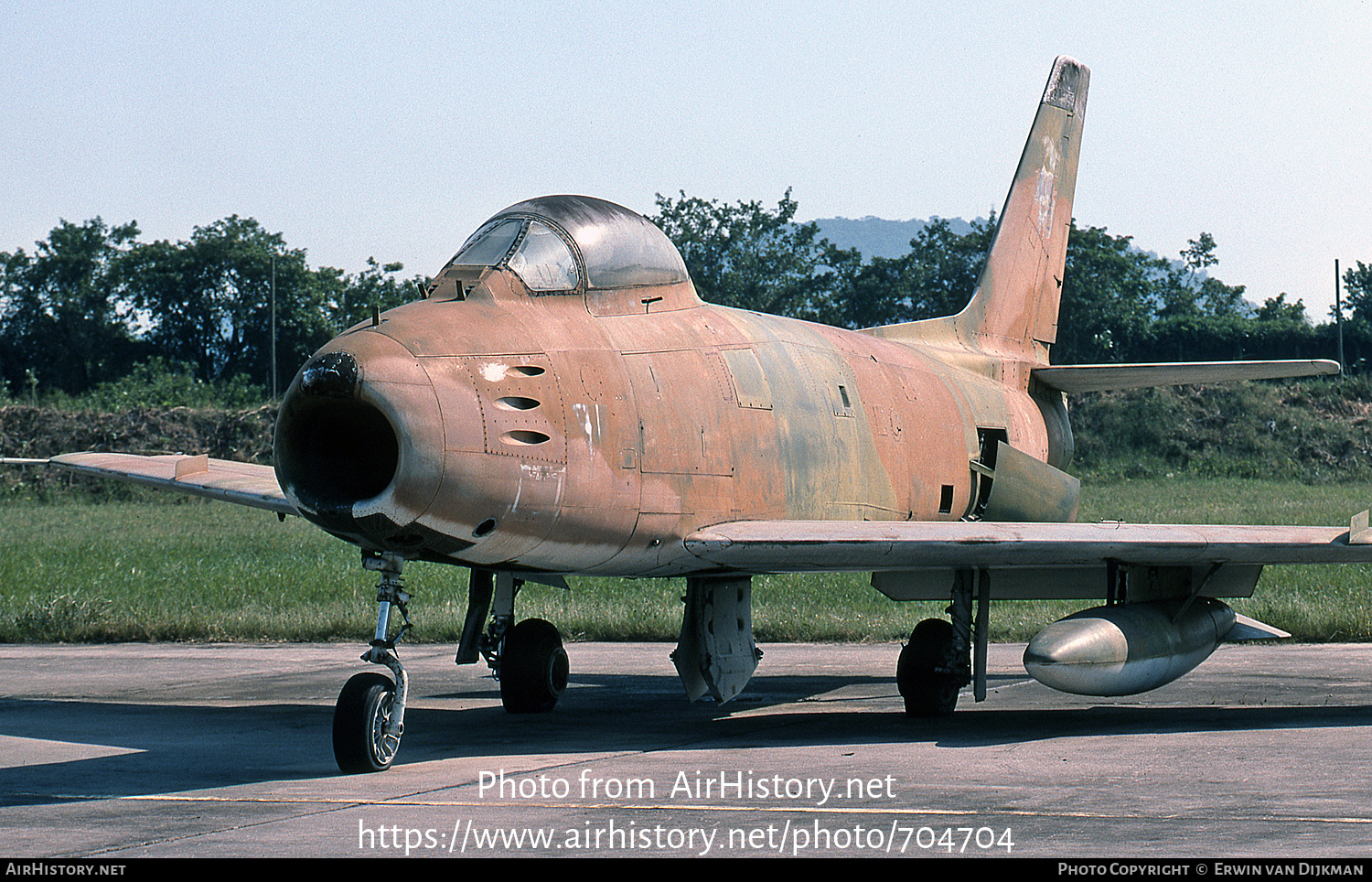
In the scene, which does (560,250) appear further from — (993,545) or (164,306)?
(164,306)

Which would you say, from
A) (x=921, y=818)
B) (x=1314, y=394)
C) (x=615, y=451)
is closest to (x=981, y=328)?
(x=615, y=451)

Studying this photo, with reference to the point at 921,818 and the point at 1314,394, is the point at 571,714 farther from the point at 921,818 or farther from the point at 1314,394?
Answer: the point at 1314,394

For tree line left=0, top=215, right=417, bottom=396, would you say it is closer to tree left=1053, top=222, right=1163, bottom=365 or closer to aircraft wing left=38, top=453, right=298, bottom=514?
tree left=1053, top=222, right=1163, bottom=365

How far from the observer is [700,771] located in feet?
28.6

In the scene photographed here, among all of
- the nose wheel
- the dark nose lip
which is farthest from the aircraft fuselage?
the nose wheel

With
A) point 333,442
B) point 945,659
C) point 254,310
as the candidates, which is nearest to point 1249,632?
point 945,659

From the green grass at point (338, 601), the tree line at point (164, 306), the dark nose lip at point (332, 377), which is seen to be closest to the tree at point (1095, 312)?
the tree line at point (164, 306)

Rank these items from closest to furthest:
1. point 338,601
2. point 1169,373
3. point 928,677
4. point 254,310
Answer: point 928,677 → point 1169,373 → point 338,601 → point 254,310

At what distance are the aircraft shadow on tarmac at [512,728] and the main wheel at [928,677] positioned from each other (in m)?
0.14

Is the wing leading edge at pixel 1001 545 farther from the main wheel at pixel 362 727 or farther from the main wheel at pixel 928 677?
the main wheel at pixel 362 727

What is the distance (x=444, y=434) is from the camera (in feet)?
27.5

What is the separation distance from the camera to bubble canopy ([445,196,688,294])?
33.0 ft

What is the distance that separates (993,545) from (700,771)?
303 cm

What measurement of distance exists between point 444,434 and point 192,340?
210 feet
